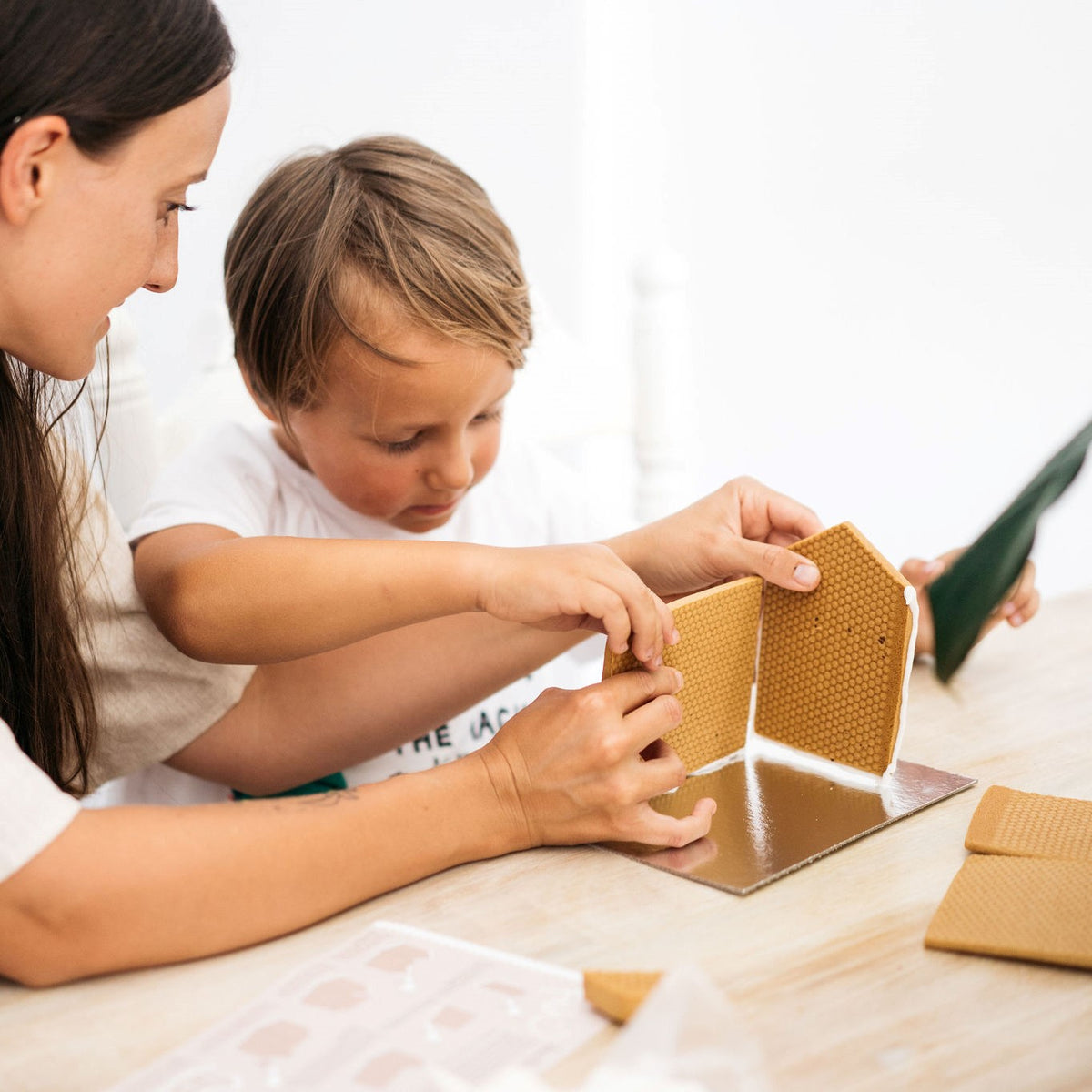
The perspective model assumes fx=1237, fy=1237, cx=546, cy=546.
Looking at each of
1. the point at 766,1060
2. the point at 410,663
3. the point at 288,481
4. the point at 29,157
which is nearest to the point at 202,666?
the point at 410,663

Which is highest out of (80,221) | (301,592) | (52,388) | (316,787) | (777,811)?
(80,221)

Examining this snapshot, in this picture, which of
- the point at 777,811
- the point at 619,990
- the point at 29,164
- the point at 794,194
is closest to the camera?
the point at 619,990

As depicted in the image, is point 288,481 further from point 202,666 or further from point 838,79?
point 838,79

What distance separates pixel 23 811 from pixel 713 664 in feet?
1.36

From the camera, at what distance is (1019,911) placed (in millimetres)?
593

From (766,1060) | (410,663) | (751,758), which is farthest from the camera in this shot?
(410,663)

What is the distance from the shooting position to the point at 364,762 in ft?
3.43

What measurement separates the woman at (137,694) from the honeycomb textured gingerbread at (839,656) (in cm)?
3

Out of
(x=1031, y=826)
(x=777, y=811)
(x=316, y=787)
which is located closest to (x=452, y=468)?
(x=316, y=787)

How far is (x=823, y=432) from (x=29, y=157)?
221 centimetres

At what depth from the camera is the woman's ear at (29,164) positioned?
2.07 ft

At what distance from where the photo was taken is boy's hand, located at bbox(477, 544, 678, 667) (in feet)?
2.34

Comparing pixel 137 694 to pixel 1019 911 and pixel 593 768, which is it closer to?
pixel 593 768

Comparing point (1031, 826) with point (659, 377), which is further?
point (659, 377)
